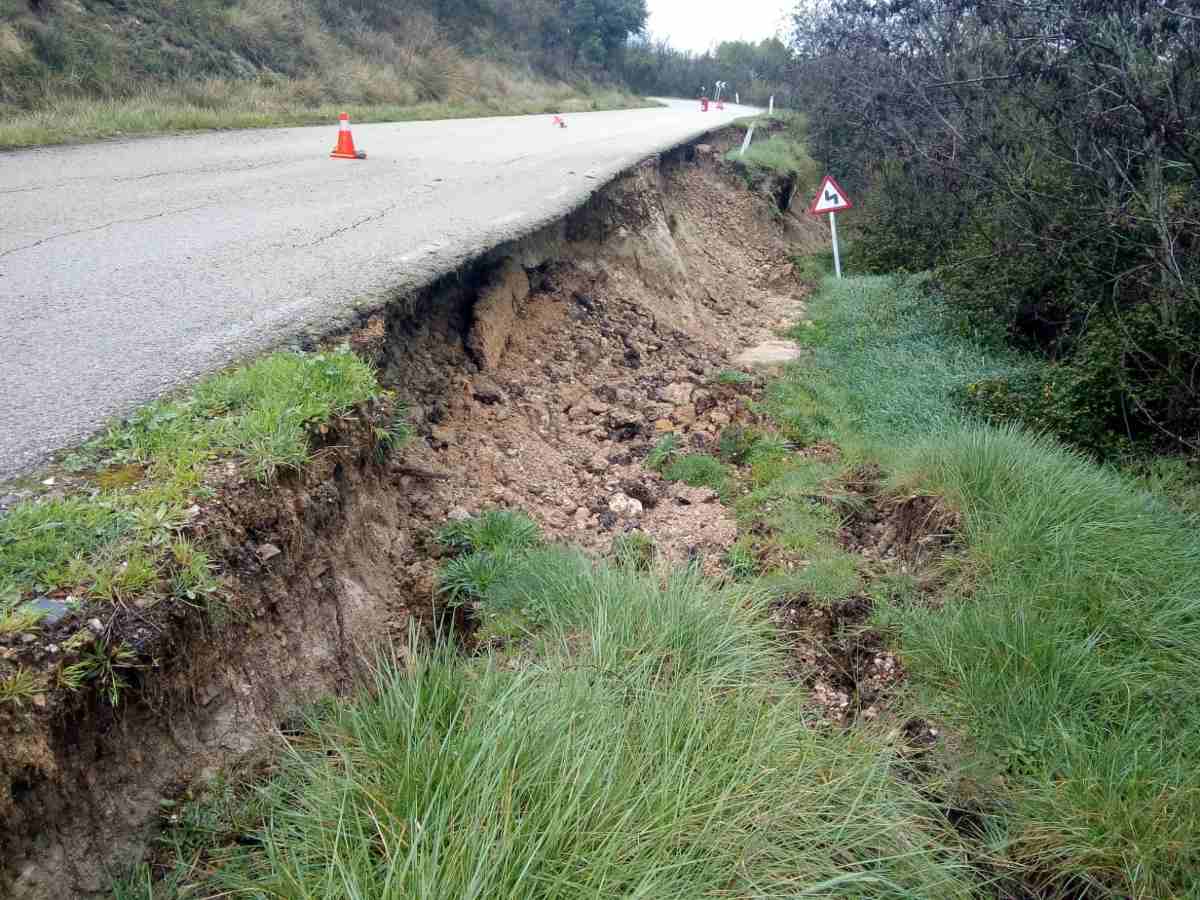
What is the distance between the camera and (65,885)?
75.4 inches

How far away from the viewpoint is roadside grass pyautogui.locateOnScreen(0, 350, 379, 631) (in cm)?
225

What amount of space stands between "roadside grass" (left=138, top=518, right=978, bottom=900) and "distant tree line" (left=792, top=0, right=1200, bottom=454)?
389 cm

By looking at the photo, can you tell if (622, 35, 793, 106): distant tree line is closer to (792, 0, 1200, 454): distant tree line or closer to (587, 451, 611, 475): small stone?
(792, 0, 1200, 454): distant tree line

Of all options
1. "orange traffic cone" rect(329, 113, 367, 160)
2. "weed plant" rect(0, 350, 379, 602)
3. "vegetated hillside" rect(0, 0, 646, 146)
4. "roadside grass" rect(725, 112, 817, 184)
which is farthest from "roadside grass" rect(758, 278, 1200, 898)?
"roadside grass" rect(725, 112, 817, 184)

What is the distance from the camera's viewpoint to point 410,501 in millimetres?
3996

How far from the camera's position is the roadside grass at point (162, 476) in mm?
2252

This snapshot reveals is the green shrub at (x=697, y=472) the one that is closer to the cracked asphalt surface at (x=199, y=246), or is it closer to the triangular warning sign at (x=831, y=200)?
the cracked asphalt surface at (x=199, y=246)

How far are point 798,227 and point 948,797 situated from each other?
12.3 metres

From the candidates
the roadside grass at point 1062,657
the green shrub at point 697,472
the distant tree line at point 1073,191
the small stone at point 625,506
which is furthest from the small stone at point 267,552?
the distant tree line at point 1073,191

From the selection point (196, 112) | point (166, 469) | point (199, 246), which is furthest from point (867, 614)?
point (196, 112)

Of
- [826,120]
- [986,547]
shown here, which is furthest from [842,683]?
[826,120]

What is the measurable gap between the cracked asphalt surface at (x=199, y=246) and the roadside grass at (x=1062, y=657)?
Result: 2934 mm

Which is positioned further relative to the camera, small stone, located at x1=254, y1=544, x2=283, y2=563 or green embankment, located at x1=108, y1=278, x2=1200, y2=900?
small stone, located at x1=254, y1=544, x2=283, y2=563

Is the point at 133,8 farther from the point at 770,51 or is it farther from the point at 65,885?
the point at 770,51
